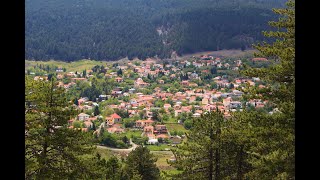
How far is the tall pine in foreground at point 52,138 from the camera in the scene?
18.0ft

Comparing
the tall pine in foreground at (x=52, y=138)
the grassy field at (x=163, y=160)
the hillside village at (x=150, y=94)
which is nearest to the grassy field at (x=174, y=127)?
the hillside village at (x=150, y=94)

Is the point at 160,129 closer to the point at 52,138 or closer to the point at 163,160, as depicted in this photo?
the point at 163,160

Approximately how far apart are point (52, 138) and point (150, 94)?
45.5 m

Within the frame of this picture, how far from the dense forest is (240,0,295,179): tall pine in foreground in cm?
6413

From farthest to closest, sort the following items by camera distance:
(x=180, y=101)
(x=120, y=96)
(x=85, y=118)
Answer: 1. (x=120, y=96)
2. (x=180, y=101)
3. (x=85, y=118)

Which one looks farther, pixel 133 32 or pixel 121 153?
pixel 133 32

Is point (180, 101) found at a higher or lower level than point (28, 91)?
lower

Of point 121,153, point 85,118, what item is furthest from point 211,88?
point 121,153

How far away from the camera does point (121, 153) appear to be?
26.5m

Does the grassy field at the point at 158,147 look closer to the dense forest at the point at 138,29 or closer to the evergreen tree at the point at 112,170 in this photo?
the evergreen tree at the point at 112,170

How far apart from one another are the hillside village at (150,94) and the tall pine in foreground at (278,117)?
64.2 feet
